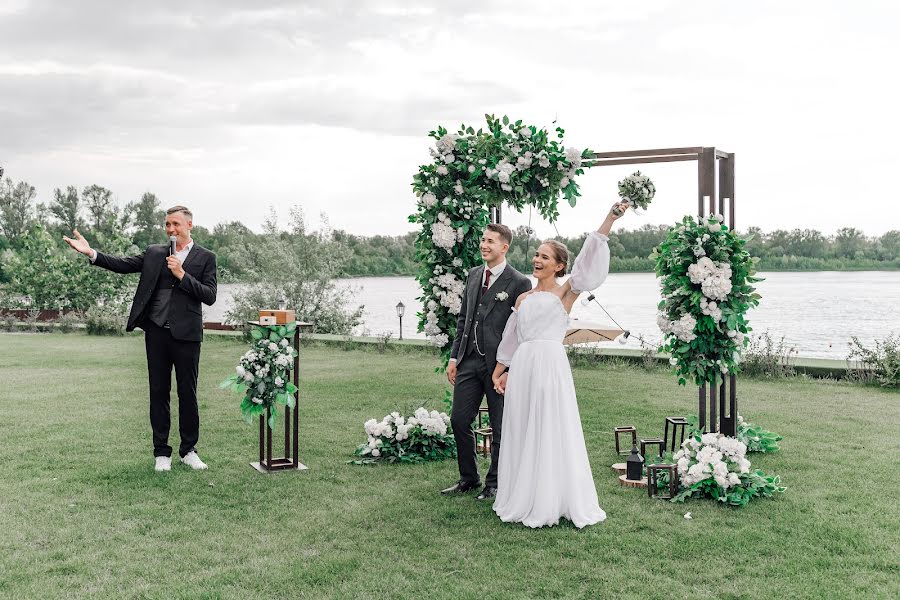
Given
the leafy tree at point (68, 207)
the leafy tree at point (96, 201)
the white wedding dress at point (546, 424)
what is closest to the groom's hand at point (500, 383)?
the white wedding dress at point (546, 424)

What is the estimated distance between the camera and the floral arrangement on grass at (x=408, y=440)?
6.65m

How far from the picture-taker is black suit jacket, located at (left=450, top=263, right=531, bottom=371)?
5.39 m

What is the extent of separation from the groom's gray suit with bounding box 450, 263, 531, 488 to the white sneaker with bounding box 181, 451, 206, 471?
7.56 feet

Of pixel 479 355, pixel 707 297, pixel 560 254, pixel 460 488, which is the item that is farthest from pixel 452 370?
pixel 707 297

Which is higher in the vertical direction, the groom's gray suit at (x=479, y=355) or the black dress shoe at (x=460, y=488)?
the groom's gray suit at (x=479, y=355)

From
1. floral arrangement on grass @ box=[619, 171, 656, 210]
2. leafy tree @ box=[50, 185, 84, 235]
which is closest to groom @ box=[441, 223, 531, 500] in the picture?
floral arrangement on grass @ box=[619, 171, 656, 210]

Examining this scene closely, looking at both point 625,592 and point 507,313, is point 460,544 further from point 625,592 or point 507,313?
point 507,313

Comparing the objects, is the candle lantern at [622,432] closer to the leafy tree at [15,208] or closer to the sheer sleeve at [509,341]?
the sheer sleeve at [509,341]

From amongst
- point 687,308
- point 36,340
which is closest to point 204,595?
point 687,308

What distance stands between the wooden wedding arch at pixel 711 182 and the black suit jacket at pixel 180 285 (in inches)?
135

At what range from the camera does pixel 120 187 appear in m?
35.3

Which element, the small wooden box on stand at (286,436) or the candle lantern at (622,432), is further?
the candle lantern at (622,432)

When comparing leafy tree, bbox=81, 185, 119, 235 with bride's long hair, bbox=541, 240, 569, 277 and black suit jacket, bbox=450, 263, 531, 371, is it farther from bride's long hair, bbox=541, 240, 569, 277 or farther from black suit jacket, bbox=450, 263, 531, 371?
bride's long hair, bbox=541, 240, 569, 277

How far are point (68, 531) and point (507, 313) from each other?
3228mm
